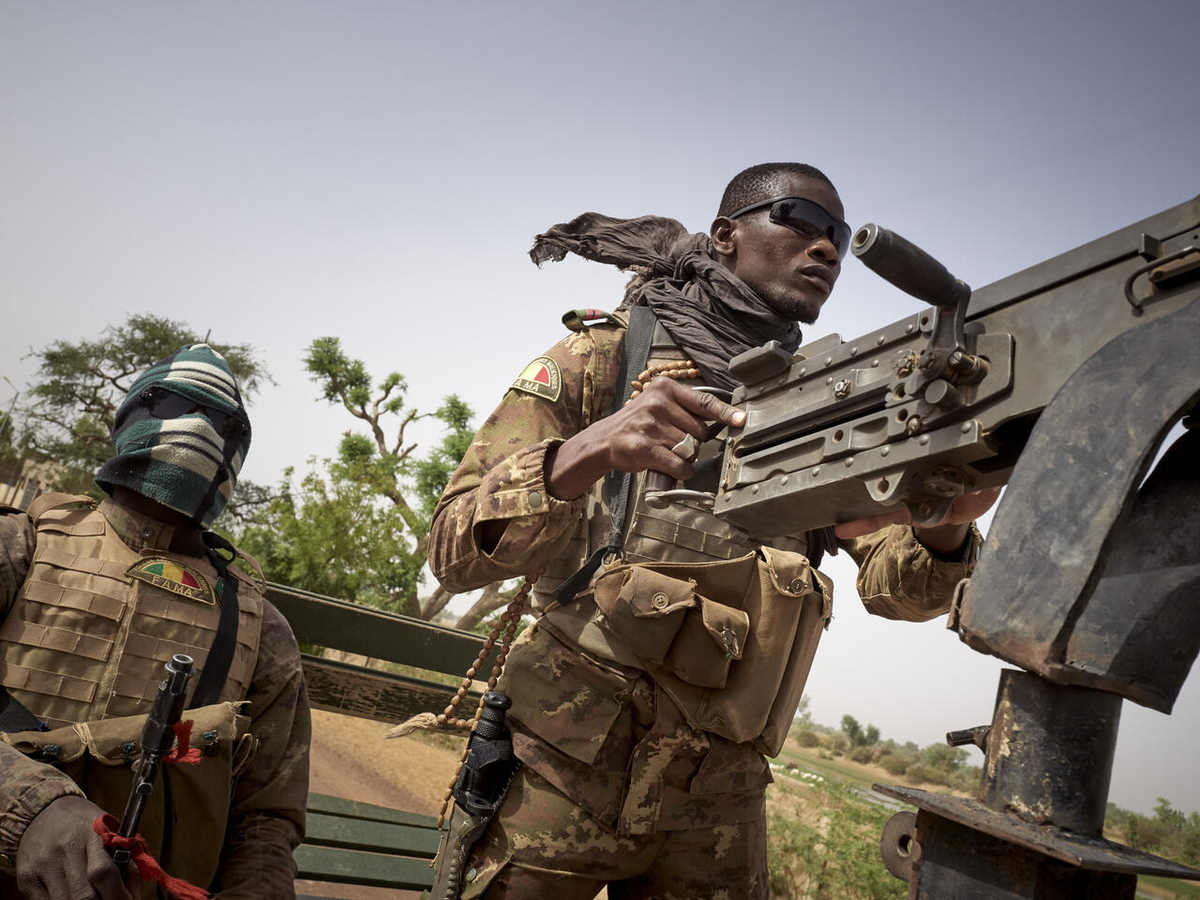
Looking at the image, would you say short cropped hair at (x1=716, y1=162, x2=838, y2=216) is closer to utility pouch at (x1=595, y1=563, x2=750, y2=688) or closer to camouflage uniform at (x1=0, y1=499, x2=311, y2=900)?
utility pouch at (x1=595, y1=563, x2=750, y2=688)

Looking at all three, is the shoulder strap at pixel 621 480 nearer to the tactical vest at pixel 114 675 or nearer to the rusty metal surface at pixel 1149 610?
the tactical vest at pixel 114 675

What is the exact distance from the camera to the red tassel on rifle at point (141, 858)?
6.31 ft

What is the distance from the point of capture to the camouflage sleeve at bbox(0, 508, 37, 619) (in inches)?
90.7

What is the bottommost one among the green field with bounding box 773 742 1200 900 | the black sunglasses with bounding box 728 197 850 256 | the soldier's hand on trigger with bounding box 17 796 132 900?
the soldier's hand on trigger with bounding box 17 796 132 900

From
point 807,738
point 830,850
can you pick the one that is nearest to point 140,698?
point 830,850

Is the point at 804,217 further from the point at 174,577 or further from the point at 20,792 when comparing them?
the point at 20,792

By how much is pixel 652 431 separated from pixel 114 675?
171 cm

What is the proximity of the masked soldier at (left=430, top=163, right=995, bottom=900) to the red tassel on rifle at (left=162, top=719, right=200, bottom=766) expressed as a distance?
0.78 m

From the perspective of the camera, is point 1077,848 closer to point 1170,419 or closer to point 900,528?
point 1170,419

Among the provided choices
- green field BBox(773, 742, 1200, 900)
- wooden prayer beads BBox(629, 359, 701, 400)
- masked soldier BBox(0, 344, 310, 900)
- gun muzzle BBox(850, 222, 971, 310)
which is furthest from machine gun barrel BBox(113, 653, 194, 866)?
green field BBox(773, 742, 1200, 900)

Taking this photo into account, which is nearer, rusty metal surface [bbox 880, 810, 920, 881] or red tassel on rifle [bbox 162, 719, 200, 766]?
rusty metal surface [bbox 880, 810, 920, 881]

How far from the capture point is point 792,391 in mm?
1961

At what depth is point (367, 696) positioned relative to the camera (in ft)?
15.5

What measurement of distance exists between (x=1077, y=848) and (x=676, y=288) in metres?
2.14
